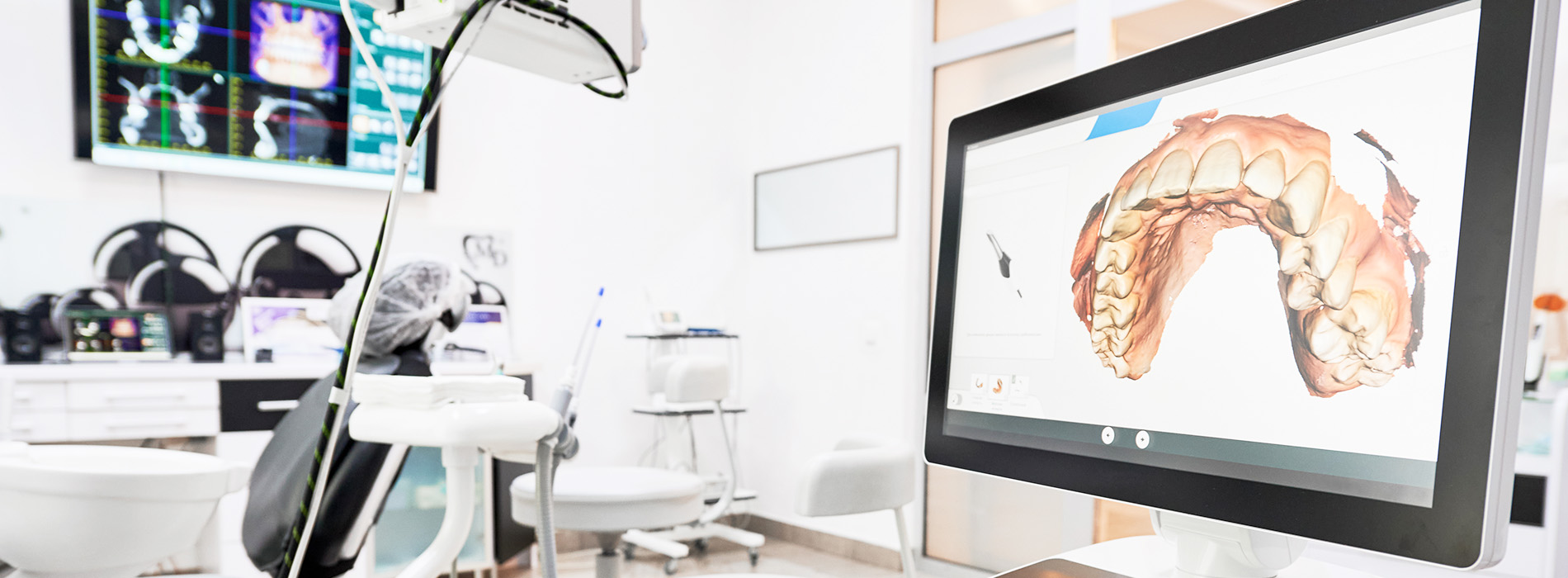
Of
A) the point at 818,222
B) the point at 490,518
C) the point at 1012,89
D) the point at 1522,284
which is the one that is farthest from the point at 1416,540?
the point at 818,222

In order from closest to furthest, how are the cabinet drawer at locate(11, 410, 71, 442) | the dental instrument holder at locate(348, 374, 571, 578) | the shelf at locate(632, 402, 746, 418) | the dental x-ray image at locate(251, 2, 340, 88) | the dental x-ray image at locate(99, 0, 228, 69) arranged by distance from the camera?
the dental instrument holder at locate(348, 374, 571, 578) → the cabinet drawer at locate(11, 410, 71, 442) → the dental x-ray image at locate(99, 0, 228, 69) → the dental x-ray image at locate(251, 2, 340, 88) → the shelf at locate(632, 402, 746, 418)

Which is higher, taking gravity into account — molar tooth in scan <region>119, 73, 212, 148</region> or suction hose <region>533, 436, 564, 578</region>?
molar tooth in scan <region>119, 73, 212, 148</region>

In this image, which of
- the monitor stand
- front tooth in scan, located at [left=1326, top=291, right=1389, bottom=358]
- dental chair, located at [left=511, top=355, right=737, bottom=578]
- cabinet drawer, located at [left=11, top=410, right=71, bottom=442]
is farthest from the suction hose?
cabinet drawer, located at [left=11, top=410, right=71, bottom=442]

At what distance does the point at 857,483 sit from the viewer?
1.04 metres

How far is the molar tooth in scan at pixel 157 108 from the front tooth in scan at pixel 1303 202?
11.3 ft

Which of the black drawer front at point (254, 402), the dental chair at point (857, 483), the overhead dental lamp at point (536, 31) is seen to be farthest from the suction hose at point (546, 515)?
the black drawer front at point (254, 402)

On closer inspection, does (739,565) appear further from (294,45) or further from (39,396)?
(294,45)

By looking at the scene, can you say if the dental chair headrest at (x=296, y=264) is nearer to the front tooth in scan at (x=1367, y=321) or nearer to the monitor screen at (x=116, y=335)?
the monitor screen at (x=116, y=335)

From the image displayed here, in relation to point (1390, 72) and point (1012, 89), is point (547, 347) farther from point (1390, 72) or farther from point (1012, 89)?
point (1390, 72)

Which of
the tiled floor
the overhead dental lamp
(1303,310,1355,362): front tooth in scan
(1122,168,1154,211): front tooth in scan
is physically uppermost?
the overhead dental lamp

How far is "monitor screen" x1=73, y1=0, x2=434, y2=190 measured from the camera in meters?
2.88

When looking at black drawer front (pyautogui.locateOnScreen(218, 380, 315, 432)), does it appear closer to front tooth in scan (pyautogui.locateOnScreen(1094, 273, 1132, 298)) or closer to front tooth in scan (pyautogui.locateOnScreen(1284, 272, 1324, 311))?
front tooth in scan (pyautogui.locateOnScreen(1094, 273, 1132, 298))

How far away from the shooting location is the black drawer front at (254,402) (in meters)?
2.70

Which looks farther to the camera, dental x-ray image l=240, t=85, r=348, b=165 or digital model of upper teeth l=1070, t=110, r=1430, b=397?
dental x-ray image l=240, t=85, r=348, b=165
